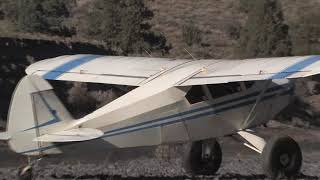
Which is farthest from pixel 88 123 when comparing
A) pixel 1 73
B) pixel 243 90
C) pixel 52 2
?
pixel 52 2

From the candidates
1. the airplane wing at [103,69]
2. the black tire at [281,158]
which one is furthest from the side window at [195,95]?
the black tire at [281,158]

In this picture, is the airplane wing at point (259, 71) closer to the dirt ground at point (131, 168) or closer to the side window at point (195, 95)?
the side window at point (195, 95)

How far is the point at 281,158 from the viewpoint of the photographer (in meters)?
13.4

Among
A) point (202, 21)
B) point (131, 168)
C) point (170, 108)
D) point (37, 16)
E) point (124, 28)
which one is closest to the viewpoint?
point (170, 108)

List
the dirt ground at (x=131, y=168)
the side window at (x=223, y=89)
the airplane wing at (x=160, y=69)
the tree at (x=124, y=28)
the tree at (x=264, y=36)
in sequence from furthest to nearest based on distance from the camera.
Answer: the tree at (x=124, y=28) < the tree at (x=264, y=36) < the dirt ground at (x=131, y=168) < the side window at (x=223, y=89) < the airplane wing at (x=160, y=69)

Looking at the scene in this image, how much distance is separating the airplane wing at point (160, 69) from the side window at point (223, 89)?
0.38 metres

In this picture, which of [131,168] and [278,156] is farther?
[131,168]

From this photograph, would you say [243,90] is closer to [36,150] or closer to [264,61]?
[264,61]

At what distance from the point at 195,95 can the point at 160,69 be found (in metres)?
1.40

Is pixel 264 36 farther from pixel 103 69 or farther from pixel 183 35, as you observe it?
pixel 103 69

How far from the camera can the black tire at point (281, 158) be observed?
13.2m

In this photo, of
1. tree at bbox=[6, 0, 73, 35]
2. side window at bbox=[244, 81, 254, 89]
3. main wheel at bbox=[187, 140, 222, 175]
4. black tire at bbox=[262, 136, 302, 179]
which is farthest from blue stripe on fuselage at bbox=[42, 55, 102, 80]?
tree at bbox=[6, 0, 73, 35]

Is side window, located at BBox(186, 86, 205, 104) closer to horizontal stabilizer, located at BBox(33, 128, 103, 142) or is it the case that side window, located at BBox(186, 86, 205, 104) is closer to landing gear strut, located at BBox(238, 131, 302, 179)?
landing gear strut, located at BBox(238, 131, 302, 179)

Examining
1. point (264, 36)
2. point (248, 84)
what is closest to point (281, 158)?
point (248, 84)
